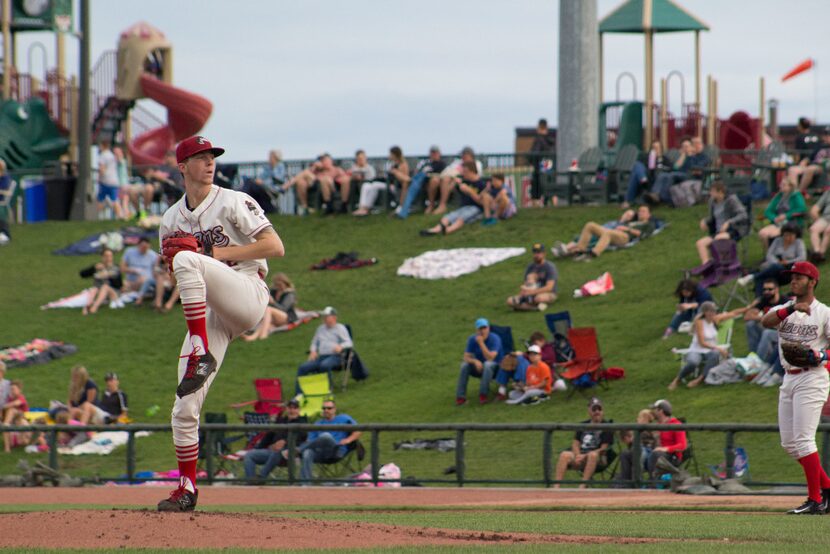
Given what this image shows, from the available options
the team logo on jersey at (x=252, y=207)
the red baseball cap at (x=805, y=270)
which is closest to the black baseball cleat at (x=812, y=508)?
the red baseball cap at (x=805, y=270)

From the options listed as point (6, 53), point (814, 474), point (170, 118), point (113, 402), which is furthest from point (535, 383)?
point (6, 53)

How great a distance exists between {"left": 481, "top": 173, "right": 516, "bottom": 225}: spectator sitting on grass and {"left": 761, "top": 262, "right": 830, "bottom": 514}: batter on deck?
17.5 metres

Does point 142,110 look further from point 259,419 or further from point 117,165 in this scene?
point 259,419

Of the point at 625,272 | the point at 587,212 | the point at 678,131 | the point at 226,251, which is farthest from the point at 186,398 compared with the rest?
the point at 678,131

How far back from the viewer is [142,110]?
43062 millimetres

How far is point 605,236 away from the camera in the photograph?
25.3 metres

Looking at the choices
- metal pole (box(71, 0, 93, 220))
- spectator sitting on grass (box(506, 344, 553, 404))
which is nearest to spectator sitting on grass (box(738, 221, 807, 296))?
spectator sitting on grass (box(506, 344, 553, 404))

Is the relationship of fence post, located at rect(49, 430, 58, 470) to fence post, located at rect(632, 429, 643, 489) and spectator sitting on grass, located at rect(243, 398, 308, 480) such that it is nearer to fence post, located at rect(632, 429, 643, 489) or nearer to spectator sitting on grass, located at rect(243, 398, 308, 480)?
spectator sitting on grass, located at rect(243, 398, 308, 480)

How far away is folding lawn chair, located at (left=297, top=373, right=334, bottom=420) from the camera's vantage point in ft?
65.1

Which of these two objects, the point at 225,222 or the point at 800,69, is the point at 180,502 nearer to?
the point at 225,222

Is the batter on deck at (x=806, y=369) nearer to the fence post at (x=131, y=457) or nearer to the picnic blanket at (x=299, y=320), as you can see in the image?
the fence post at (x=131, y=457)

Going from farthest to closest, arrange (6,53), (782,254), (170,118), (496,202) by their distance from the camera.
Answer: (170,118)
(6,53)
(496,202)
(782,254)

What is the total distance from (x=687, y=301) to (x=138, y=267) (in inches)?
434

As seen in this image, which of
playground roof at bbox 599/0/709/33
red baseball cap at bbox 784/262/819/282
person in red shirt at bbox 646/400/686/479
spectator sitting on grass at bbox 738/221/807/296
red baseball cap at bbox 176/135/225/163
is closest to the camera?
red baseball cap at bbox 176/135/225/163
